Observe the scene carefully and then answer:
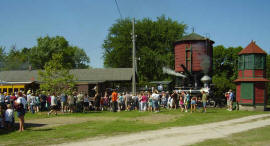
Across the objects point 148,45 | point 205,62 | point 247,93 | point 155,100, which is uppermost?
point 148,45

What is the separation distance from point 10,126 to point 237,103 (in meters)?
18.1

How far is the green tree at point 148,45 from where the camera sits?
2045 inches

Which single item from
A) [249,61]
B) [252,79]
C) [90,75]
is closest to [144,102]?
[252,79]

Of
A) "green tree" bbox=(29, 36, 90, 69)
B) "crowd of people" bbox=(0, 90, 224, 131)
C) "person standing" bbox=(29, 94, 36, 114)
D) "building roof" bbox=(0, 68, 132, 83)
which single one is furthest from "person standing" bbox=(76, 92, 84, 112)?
"green tree" bbox=(29, 36, 90, 69)

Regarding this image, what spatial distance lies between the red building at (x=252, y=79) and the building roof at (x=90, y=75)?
15.8 meters

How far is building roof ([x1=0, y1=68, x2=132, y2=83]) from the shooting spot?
37.6 meters

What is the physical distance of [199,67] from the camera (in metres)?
31.1

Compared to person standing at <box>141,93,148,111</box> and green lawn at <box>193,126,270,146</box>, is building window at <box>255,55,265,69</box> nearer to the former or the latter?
person standing at <box>141,93,148,111</box>

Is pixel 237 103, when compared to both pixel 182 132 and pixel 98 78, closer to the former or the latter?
pixel 182 132

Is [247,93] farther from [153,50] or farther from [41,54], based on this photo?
[41,54]

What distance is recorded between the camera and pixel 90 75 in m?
38.8

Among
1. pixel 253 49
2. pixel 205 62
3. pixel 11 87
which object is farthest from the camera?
pixel 11 87

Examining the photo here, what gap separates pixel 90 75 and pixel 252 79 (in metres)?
21.7

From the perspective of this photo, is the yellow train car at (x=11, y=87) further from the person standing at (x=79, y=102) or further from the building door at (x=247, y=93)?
the building door at (x=247, y=93)
